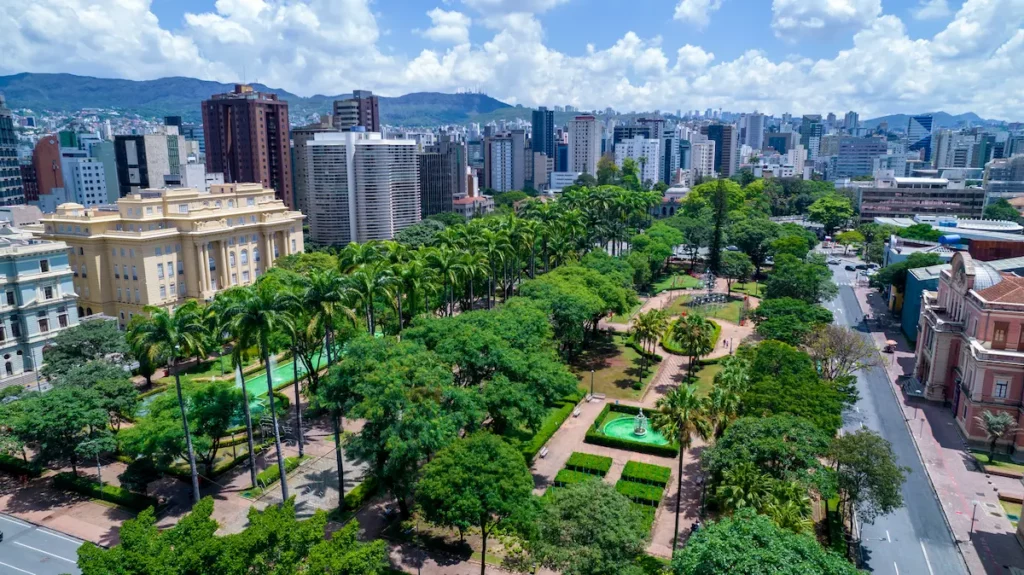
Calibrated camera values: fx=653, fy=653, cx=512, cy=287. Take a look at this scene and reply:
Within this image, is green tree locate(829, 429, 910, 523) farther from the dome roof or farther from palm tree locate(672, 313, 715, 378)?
the dome roof

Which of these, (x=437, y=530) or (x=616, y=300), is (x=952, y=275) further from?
(x=437, y=530)

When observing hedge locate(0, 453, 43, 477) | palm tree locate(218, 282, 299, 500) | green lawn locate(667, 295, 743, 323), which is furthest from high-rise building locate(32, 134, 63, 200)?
palm tree locate(218, 282, 299, 500)

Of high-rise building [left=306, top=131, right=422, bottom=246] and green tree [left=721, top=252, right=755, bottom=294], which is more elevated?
high-rise building [left=306, top=131, right=422, bottom=246]

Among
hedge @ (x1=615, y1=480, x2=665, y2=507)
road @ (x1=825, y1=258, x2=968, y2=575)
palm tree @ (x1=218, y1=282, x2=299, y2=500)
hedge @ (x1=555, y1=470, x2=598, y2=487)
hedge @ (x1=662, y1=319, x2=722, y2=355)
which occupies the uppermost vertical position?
palm tree @ (x1=218, y1=282, x2=299, y2=500)

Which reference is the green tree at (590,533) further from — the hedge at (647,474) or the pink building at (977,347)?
the pink building at (977,347)

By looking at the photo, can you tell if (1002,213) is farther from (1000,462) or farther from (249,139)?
(249,139)

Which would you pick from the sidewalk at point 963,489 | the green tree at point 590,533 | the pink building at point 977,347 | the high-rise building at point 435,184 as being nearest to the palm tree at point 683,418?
the green tree at point 590,533

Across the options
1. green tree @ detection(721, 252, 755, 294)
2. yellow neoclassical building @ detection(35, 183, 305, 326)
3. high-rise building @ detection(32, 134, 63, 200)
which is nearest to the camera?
yellow neoclassical building @ detection(35, 183, 305, 326)
